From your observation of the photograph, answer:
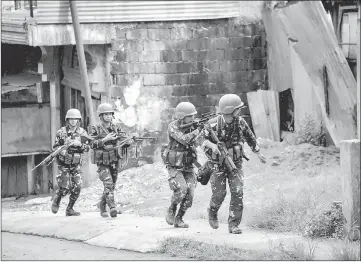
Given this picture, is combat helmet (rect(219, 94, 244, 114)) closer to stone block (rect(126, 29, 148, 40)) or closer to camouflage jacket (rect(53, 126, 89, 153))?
camouflage jacket (rect(53, 126, 89, 153))

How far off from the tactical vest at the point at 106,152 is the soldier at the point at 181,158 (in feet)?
4.93

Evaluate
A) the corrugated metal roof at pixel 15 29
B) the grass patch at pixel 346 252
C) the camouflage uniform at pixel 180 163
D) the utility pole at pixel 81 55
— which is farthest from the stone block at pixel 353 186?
the corrugated metal roof at pixel 15 29

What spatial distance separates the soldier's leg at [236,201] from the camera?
10.3 metres

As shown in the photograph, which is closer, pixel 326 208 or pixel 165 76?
pixel 326 208

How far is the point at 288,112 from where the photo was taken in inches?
703

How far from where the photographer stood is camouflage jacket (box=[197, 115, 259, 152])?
34.0 feet

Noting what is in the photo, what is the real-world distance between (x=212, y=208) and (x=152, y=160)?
22.0 feet

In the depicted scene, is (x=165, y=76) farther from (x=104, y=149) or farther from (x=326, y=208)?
(x=326, y=208)

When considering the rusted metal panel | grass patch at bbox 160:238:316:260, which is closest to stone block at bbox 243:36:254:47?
the rusted metal panel

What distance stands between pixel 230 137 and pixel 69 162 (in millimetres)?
3606

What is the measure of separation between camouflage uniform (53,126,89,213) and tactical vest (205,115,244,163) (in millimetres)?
3230

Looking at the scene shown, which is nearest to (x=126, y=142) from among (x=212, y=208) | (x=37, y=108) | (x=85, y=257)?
(x=212, y=208)

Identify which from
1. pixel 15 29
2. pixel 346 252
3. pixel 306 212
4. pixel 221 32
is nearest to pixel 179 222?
pixel 306 212

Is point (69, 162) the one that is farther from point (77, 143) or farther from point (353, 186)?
point (353, 186)
